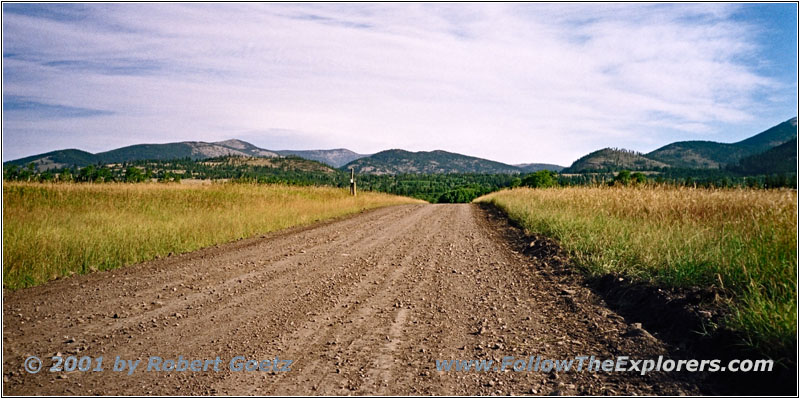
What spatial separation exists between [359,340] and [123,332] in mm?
2311

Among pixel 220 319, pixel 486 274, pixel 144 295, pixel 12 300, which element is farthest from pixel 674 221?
pixel 12 300

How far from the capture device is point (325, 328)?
453 centimetres

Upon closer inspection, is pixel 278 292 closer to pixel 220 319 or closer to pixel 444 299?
pixel 220 319

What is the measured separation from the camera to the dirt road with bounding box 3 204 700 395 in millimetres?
3344

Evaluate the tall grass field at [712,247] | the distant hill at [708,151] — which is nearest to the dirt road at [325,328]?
the tall grass field at [712,247]

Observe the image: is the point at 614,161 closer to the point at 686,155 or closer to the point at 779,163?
the point at 686,155

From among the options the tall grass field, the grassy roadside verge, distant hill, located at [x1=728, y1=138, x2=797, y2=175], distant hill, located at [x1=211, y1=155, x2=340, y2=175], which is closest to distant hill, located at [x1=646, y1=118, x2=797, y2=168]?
distant hill, located at [x1=211, y1=155, x2=340, y2=175]

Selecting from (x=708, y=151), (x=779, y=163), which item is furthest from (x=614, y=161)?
(x=779, y=163)

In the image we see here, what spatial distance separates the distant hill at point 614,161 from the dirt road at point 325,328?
161261 millimetres

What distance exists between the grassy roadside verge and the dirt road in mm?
996

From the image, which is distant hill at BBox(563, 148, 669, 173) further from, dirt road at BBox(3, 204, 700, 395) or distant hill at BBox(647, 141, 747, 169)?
dirt road at BBox(3, 204, 700, 395)

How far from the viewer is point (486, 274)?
23.5 ft

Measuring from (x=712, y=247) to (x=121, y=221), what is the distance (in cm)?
1236

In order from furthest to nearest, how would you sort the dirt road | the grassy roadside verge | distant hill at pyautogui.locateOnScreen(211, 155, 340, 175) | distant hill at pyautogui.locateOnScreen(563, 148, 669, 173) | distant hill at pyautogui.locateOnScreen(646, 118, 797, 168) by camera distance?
distant hill at pyautogui.locateOnScreen(563, 148, 669, 173)
distant hill at pyautogui.locateOnScreen(211, 155, 340, 175)
distant hill at pyautogui.locateOnScreen(646, 118, 797, 168)
the grassy roadside verge
the dirt road
